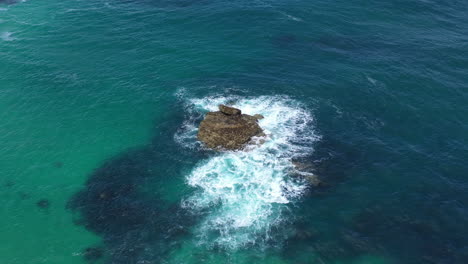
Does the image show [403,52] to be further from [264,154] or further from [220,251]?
[220,251]

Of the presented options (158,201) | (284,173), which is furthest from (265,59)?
(158,201)

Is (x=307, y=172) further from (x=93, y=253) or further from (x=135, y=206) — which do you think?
(x=93, y=253)

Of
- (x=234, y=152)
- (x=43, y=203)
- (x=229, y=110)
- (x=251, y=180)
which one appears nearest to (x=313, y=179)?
(x=251, y=180)

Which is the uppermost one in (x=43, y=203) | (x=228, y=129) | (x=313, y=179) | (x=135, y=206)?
(x=228, y=129)

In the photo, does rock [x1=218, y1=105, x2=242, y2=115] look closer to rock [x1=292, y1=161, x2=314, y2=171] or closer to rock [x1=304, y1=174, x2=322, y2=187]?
rock [x1=292, y1=161, x2=314, y2=171]

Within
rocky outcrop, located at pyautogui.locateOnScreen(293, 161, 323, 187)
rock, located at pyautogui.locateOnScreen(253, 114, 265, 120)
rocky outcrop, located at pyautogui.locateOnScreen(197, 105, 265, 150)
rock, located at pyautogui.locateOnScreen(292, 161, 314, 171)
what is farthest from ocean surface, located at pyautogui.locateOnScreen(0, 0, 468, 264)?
rocky outcrop, located at pyautogui.locateOnScreen(197, 105, 265, 150)

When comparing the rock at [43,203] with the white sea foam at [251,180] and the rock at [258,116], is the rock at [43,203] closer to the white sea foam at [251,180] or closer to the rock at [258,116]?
the white sea foam at [251,180]

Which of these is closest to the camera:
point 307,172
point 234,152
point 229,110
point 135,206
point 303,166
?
point 135,206
